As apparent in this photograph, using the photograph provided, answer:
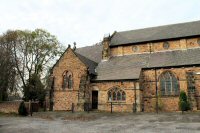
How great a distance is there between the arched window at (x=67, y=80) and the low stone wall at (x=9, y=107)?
602 centimetres

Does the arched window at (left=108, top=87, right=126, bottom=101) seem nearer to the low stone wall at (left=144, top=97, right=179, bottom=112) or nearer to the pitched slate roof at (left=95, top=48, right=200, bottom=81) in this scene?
the pitched slate roof at (left=95, top=48, right=200, bottom=81)

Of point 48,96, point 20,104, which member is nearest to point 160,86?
point 48,96

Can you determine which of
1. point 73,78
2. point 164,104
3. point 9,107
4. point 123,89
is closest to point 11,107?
point 9,107

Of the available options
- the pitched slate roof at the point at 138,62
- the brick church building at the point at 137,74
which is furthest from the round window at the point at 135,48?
the pitched slate roof at the point at 138,62

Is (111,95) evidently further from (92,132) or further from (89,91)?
(92,132)

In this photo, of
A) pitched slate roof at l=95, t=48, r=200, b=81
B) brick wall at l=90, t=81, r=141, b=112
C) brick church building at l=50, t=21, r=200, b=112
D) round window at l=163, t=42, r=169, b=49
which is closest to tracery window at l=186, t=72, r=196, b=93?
brick church building at l=50, t=21, r=200, b=112

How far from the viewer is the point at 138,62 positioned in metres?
27.9

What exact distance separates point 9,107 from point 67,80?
7850mm

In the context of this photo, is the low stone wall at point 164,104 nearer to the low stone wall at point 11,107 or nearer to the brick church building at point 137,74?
the brick church building at point 137,74

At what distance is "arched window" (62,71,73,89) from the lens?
28.2 metres

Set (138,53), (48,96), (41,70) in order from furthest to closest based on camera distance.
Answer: (41,70)
(138,53)
(48,96)

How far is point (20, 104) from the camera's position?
2489 centimetres

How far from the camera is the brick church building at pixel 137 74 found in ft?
80.2

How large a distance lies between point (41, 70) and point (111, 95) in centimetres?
1972
